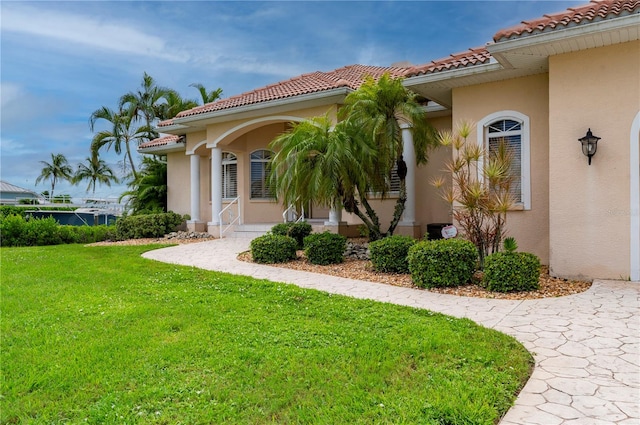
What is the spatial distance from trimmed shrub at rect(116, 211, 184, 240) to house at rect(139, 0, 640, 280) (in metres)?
6.87

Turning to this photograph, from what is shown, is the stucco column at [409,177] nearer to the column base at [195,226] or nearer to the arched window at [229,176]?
the arched window at [229,176]

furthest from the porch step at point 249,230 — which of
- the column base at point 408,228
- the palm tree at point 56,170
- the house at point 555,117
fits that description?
the palm tree at point 56,170

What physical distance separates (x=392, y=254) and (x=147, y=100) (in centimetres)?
2494

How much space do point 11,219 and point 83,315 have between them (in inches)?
577

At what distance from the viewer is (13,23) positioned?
285 inches

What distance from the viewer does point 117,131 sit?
2792 cm

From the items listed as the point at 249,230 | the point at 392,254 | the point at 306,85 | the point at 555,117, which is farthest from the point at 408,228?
the point at 249,230

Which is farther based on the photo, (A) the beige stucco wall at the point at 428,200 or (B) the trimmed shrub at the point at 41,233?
(B) the trimmed shrub at the point at 41,233

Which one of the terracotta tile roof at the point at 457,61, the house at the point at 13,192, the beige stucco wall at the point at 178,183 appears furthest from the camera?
the house at the point at 13,192

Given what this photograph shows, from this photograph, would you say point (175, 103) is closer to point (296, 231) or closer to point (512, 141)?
point (296, 231)

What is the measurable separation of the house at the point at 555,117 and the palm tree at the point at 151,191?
9322mm

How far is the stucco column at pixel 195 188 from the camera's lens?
19172 millimetres

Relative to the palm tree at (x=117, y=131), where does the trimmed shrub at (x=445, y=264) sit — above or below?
below

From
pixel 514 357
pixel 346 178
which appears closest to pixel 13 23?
pixel 346 178
